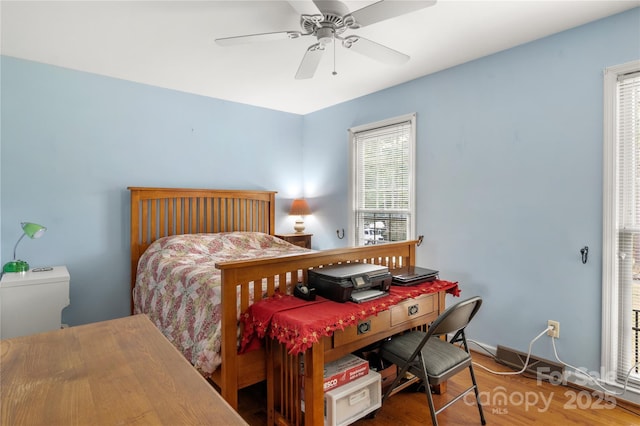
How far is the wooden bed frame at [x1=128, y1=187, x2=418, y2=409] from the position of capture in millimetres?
1740

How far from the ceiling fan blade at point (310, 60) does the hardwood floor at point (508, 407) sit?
7.16 ft

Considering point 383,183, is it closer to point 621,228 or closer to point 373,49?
point 373,49

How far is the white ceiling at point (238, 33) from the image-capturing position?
213cm

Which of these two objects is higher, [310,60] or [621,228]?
[310,60]

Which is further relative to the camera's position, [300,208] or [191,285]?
[300,208]

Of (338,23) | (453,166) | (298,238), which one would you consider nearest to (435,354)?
(453,166)

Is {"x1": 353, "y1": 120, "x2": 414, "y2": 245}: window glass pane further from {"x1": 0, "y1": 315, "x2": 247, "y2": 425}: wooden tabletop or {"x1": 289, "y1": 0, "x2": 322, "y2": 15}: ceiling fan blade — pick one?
{"x1": 0, "y1": 315, "x2": 247, "y2": 425}: wooden tabletop

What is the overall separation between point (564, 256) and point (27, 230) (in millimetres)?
3966

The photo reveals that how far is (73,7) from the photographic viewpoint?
2127 mm

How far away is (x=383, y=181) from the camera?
3.68m

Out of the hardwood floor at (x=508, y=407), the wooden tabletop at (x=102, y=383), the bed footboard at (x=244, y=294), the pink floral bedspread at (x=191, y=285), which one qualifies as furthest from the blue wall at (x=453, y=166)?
the wooden tabletop at (x=102, y=383)

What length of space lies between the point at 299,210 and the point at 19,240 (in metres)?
2.70

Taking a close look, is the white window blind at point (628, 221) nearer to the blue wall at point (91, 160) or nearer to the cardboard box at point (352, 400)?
the cardboard box at point (352, 400)

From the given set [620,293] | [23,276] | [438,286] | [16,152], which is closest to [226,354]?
[438,286]
